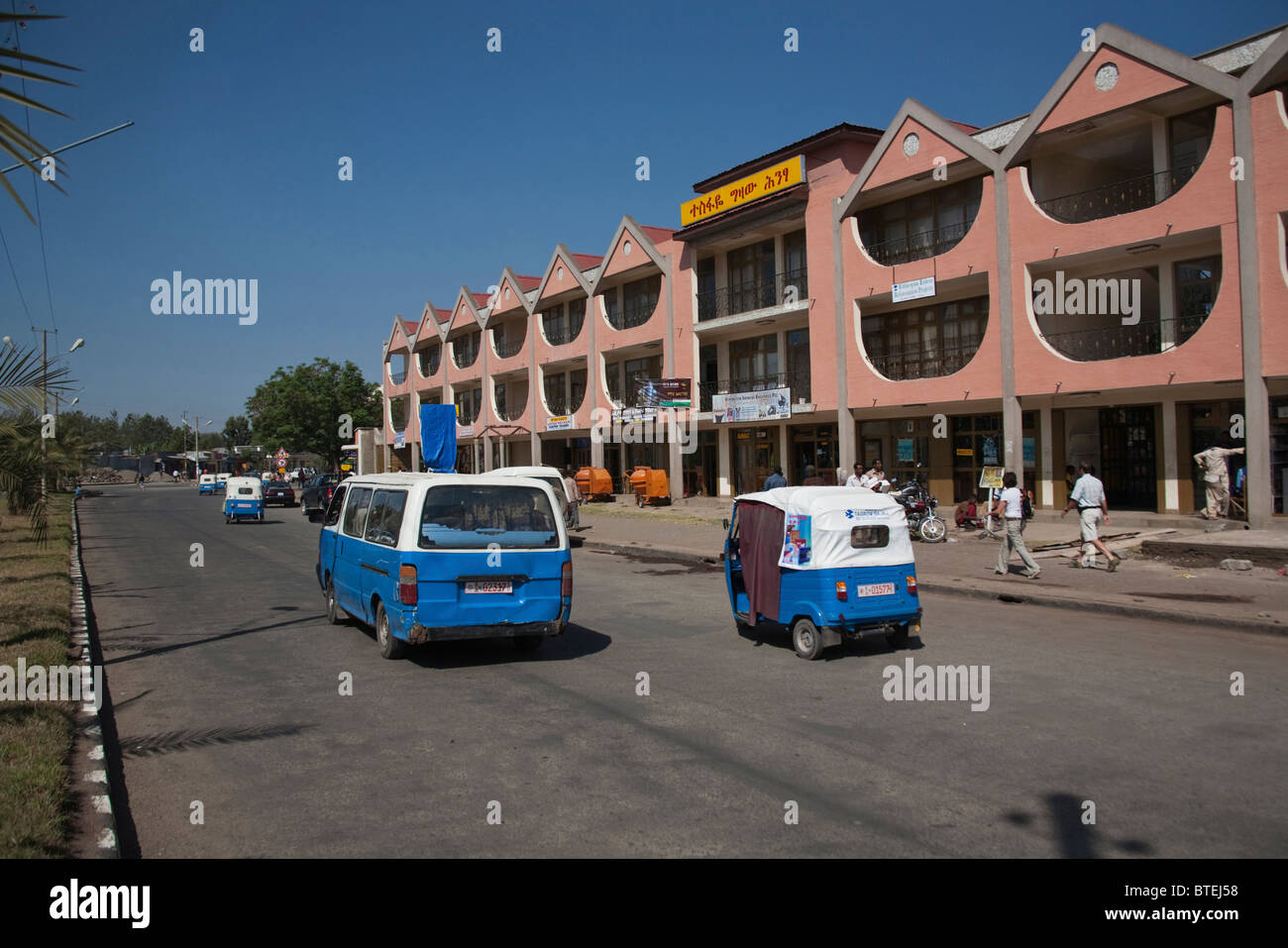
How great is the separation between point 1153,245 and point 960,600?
12.0 m

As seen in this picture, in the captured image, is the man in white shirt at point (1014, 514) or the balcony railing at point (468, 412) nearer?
the man in white shirt at point (1014, 514)

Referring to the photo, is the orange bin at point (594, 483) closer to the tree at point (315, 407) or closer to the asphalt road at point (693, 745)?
the asphalt road at point (693, 745)

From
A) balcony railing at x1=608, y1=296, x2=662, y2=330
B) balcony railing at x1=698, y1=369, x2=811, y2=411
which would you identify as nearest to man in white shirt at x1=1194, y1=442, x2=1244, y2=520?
balcony railing at x1=698, y1=369, x2=811, y2=411

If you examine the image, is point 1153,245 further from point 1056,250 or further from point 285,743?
point 285,743

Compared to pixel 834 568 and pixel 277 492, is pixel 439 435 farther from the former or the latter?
pixel 834 568

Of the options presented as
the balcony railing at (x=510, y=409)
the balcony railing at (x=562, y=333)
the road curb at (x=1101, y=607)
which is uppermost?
the balcony railing at (x=562, y=333)

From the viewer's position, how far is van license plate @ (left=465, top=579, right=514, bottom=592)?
8.77 m

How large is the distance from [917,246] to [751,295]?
24.0 feet

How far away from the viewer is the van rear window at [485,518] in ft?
28.9

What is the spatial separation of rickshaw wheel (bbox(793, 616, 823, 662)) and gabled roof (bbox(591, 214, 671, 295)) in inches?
1096

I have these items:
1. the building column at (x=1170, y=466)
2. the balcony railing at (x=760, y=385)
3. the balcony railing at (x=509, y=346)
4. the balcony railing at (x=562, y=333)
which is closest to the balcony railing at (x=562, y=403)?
the balcony railing at (x=562, y=333)

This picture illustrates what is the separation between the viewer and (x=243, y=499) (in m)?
33.4

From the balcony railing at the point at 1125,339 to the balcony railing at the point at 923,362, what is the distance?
2.54 meters
